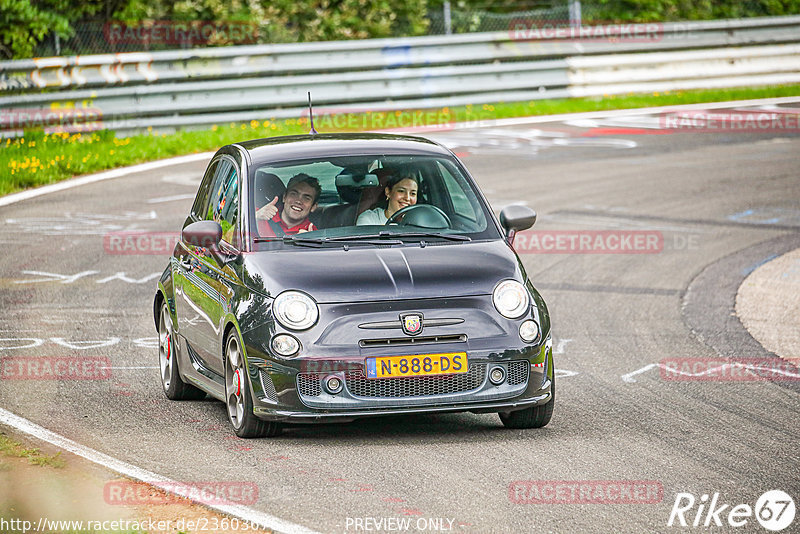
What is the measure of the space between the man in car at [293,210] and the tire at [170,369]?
128 centimetres

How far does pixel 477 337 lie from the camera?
742 cm

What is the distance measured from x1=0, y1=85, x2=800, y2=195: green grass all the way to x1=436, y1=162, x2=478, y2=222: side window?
10.6m

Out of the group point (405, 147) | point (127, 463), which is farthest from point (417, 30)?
point (127, 463)

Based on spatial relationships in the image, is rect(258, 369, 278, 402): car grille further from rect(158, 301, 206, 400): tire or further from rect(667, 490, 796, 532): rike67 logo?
rect(667, 490, 796, 532): rike67 logo

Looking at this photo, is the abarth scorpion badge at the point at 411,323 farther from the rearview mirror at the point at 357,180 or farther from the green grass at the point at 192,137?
the green grass at the point at 192,137

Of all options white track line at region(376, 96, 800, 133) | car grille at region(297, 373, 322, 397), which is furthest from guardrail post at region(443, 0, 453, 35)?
car grille at region(297, 373, 322, 397)

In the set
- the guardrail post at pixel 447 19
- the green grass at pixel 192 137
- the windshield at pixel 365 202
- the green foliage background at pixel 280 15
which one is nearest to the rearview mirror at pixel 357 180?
the windshield at pixel 365 202

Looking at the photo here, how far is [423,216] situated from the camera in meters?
8.38

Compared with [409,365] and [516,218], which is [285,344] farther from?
[516,218]

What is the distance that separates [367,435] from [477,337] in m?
0.87

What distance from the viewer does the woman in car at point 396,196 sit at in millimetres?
8438

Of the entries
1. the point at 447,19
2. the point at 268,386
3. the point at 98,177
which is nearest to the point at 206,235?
the point at 268,386

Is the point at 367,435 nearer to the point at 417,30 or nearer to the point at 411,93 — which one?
the point at 411,93

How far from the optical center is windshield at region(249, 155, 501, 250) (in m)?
8.16
